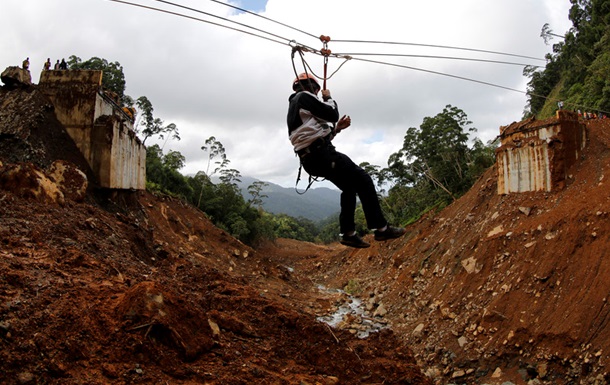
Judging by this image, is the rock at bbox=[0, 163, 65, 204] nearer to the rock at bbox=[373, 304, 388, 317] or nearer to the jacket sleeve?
the jacket sleeve

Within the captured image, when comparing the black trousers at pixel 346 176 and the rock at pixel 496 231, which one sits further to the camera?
the rock at pixel 496 231

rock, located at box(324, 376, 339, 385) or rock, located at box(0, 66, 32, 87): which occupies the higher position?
rock, located at box(0, 66, 32, 87)

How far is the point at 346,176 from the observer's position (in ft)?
16.1

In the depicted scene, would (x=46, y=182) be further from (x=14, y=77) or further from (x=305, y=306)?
(x=305, y=306)

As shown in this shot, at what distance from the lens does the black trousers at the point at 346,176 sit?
15.7 ft

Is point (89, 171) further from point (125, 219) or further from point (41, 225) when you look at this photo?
point (41, 225)

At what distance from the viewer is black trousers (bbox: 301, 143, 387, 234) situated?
15.7 feet

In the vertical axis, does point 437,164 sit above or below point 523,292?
above

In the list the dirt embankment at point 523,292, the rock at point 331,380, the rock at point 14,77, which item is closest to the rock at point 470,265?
the dirt embankment at point 523,292

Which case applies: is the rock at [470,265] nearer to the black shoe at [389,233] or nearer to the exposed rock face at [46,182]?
the black shoe at [389,233]

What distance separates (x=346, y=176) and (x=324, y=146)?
1.47 feet

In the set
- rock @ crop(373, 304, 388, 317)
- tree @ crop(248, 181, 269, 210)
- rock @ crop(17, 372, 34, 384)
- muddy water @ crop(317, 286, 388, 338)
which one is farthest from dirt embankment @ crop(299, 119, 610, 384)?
tree @ crop(248, 181, 269, 210)

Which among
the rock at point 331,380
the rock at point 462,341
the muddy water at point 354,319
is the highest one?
the rock at point 331,380

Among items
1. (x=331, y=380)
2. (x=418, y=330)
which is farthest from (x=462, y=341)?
(x=331, y=380)
